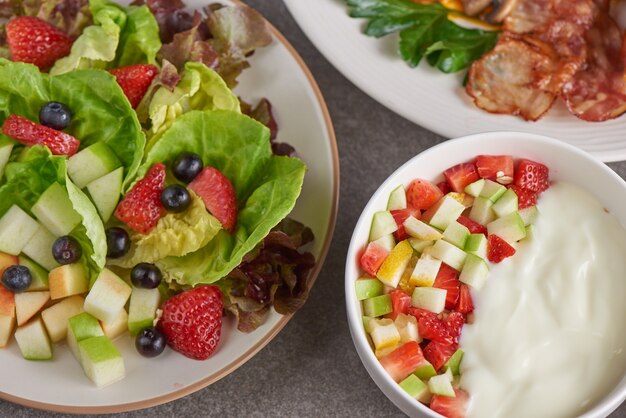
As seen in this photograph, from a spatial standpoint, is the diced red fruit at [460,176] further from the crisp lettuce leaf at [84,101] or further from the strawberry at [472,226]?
the crisp lettuce leaf at [84,101]

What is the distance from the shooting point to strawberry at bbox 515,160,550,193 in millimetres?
1449

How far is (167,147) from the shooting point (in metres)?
1.55

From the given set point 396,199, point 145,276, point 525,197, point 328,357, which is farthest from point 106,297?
point 525,197

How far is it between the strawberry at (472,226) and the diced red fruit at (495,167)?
0.09 m

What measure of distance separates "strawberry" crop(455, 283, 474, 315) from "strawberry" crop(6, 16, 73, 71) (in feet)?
3.03

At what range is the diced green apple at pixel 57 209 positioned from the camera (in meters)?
1.51

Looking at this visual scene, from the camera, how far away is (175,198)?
1493 millimetres

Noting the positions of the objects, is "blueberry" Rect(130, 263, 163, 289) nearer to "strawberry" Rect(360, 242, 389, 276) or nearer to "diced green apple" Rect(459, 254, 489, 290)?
"strawberry" Rect(360, 242, 389, 276)

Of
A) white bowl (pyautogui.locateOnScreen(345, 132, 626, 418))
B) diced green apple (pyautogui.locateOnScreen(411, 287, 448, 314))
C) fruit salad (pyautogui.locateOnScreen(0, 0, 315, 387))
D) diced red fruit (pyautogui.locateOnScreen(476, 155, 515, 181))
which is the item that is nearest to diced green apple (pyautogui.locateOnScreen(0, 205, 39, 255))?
fruit salad (pyautogui.locateOnScreen(0, 0, 315, 387))

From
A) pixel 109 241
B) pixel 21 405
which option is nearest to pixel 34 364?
pixel 21 405

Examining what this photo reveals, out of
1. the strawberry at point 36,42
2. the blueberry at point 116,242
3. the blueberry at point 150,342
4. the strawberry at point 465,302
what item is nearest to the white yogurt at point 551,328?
the strawberry at point 465,302

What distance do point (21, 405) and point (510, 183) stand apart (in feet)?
3.28

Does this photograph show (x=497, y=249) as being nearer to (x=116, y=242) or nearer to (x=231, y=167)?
(x=231, y=167)

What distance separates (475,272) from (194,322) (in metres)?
0.50
